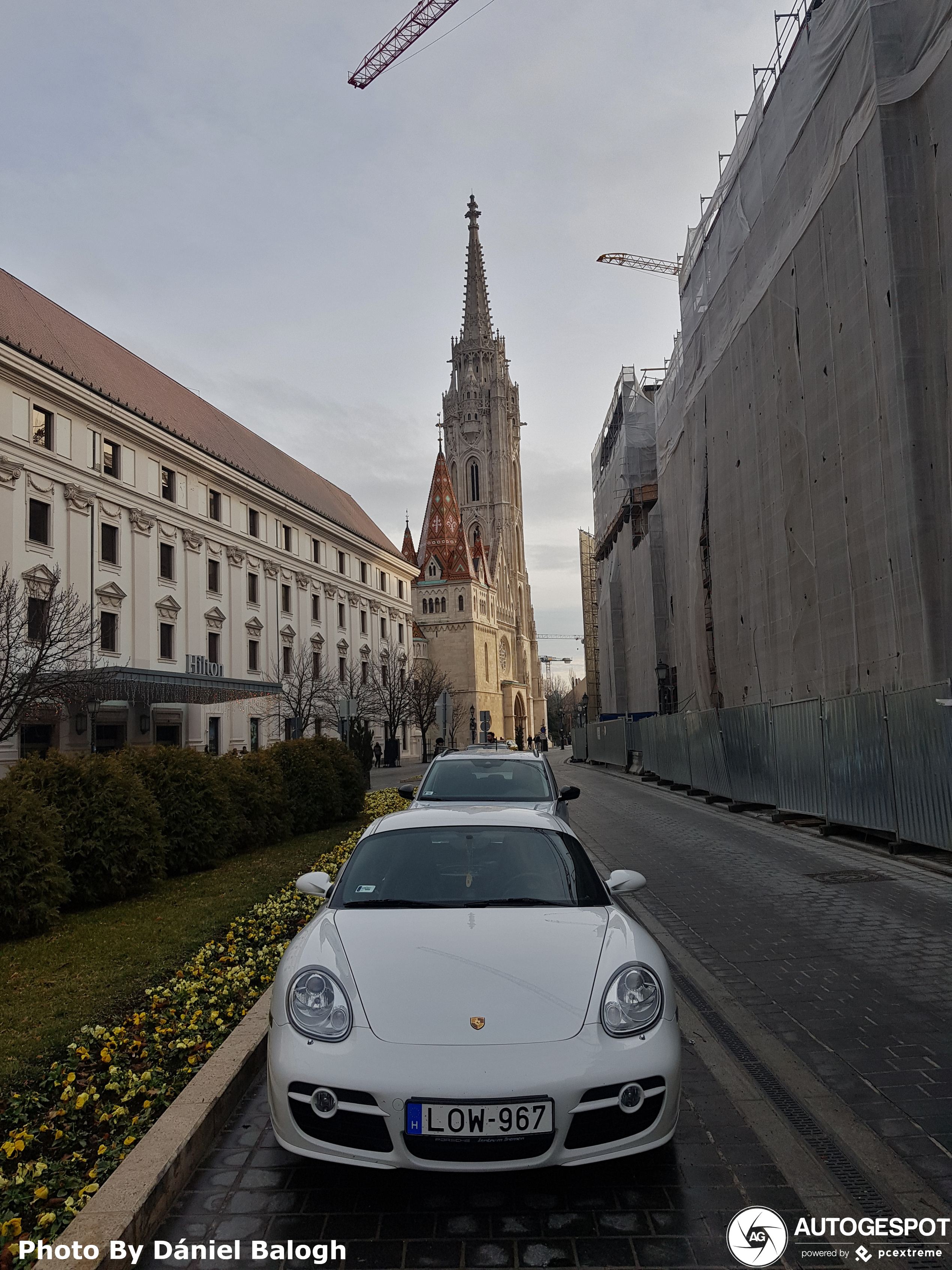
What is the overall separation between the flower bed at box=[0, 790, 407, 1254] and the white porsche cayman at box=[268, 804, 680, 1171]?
2.78ft

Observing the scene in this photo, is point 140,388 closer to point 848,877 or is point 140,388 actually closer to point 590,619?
point 848,877

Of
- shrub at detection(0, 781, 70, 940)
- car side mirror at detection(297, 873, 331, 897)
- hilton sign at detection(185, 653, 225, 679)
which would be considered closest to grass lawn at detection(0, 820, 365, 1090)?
shrub at detection(0, 781, 70, 940)

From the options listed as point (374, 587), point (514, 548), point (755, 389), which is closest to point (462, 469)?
point (514, 548)

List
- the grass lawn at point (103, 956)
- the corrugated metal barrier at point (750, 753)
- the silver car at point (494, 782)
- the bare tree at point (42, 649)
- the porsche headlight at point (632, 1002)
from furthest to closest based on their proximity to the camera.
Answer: the bare tree at point (42, 649), the corrugated metal barrier at point (750, 753), the silver car at point (494, 782), the grass lawn at point (103, 956), the porsche headlight at point (632, 1002)

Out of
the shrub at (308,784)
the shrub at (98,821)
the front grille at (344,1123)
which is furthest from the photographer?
the shrub at (308,784)

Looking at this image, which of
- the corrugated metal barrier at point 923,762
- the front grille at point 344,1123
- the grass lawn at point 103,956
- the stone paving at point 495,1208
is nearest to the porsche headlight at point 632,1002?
the stone paving at point 495,1208

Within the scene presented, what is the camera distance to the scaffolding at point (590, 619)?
70875 mm

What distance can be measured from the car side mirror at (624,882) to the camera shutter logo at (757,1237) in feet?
6.10

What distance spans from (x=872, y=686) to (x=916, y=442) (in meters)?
3.78

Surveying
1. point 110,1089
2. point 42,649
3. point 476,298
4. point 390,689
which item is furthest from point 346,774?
point 476,298

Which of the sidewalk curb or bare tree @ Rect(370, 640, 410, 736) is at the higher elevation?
bare tree @ Rect(370, 640, 410, 736)

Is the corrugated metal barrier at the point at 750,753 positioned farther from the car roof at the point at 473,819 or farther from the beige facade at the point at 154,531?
the beige facade at the point at 154,531

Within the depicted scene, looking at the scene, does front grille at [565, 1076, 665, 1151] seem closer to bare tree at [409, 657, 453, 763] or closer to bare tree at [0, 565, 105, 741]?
bare tree at [0, 565, 105, 741]

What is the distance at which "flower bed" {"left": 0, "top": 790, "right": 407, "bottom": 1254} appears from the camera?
3.35 metres
